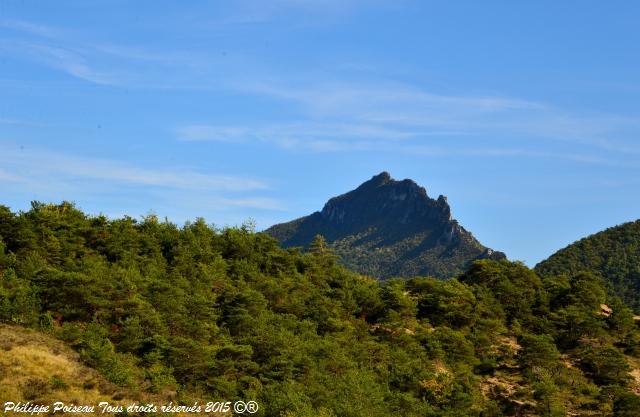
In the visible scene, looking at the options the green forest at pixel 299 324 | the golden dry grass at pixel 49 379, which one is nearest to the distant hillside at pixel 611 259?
the green forest at pixel 299 324

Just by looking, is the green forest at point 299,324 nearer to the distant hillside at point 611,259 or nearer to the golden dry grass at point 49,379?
the golden dry grass at point 49,379

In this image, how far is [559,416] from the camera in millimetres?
54000

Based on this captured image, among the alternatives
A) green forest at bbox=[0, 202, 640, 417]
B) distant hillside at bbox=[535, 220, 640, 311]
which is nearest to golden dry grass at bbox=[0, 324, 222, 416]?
green forest at bbox=[0, 202, 640, 417]

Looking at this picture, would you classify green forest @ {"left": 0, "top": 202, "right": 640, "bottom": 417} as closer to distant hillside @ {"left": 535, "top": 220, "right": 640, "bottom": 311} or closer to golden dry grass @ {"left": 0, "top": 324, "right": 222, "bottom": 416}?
golden dry grass @ {"left": 0, "top": 324, "right": 222, "bottom": 416}

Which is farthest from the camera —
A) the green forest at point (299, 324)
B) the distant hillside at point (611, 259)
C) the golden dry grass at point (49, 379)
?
the distant hillside at point (611, 259)

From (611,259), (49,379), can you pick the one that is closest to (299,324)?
(49,379)

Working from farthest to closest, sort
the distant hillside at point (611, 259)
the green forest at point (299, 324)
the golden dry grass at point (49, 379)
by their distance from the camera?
the distant hillside at point (611, 259)
the green forest at point (299, 324)
the golden dry grass at point (49, 379)

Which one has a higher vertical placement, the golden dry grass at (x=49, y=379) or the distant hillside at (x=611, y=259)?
the distant hillside at (x=611, y=259)

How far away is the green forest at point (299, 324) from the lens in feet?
150

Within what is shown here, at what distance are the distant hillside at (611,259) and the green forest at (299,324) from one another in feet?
107

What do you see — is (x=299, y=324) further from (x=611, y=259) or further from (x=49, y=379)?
(x=611, y=259)

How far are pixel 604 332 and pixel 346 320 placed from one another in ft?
83.7

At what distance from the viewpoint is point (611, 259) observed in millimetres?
121062

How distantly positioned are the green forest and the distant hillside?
32695 millimetres
